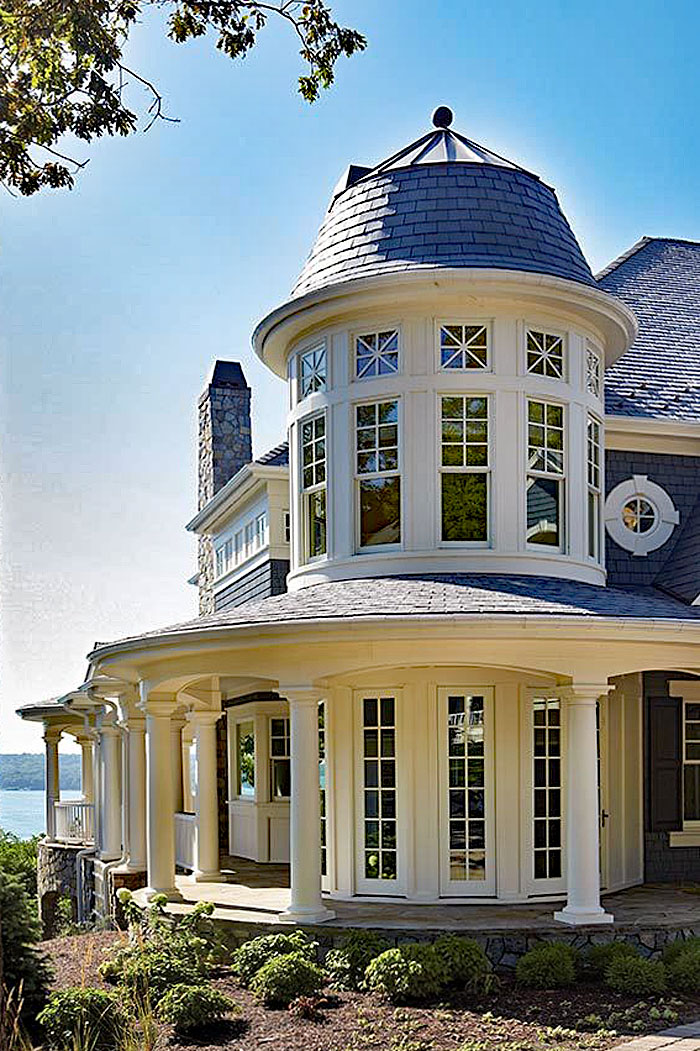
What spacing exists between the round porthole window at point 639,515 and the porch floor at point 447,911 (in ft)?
12.9

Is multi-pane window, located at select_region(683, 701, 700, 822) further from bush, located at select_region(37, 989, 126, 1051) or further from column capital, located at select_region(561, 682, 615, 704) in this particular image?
bush, located at select_region(37, 989, 126, 1051)

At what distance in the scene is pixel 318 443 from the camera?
546 inches

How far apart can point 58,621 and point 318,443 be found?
322 inches

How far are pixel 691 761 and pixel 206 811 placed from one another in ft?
18.3

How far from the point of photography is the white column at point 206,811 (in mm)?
14438

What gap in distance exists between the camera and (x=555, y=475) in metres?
13.3

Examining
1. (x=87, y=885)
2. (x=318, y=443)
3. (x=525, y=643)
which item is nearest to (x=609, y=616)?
(x=525, y=643)

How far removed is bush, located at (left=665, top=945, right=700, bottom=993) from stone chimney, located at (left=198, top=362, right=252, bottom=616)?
42.4ft

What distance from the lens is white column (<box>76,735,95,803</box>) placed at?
1059 inches

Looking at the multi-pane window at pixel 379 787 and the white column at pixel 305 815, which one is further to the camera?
the multi-pane window at pixel 379 787

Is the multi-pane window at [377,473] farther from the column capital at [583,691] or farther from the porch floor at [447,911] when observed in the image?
the porch floor at [447,911]

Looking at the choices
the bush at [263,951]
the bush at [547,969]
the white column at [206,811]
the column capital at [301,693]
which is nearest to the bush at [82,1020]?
the bush at [263,951]

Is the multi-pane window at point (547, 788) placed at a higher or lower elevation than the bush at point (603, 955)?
higher

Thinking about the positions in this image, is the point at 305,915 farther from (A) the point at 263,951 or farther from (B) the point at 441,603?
(B) the point at 441,603
